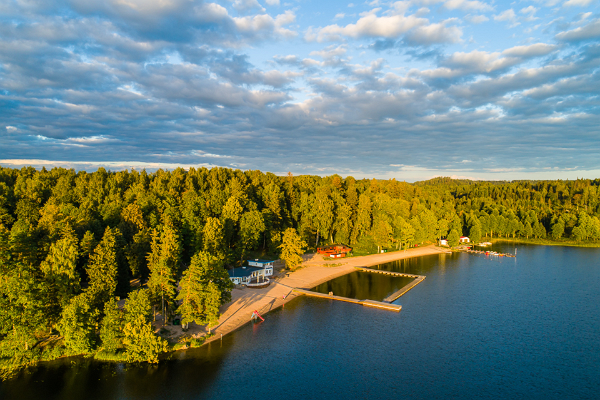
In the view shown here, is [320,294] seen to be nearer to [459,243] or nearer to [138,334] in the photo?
[138,334]

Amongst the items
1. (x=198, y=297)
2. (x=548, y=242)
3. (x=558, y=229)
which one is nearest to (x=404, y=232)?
(x=548, y=242)

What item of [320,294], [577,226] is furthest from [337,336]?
[577,226]

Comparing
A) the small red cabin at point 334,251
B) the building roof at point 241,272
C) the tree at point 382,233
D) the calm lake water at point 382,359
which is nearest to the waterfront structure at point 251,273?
the building roof at point 241,272

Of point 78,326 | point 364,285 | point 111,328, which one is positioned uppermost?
point 78,326

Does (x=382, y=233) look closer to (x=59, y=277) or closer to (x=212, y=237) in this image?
(x=212, y=237)

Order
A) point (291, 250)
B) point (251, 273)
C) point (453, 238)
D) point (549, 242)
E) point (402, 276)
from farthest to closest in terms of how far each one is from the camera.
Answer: point (549, 242)
point (453, 238)
point (402, 276)
point (291, 250)
point (251, 273)

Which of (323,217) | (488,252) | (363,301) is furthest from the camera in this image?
(488,252)

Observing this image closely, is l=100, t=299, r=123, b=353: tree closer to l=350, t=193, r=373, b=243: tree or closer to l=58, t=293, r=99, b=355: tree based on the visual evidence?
l=58, t=293, r=99, b=355: tree
